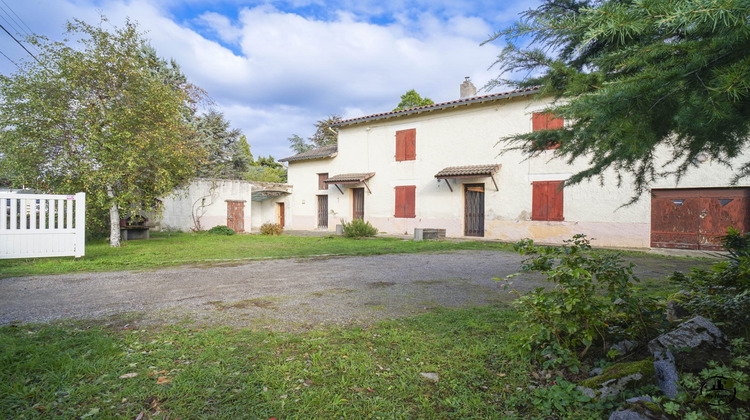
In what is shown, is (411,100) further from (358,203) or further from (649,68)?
(649,68)

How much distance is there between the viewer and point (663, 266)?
7.54 metres

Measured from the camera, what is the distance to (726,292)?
2.92 metres

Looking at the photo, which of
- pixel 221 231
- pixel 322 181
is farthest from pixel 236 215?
pixel 322 181

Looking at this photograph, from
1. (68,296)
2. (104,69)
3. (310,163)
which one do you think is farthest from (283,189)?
(68,296)

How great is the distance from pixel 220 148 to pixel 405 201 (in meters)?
17.7

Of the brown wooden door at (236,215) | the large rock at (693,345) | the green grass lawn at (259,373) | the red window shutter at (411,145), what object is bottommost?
the green grass lawn at (259,373)

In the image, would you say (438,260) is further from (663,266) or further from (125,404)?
(125,404)

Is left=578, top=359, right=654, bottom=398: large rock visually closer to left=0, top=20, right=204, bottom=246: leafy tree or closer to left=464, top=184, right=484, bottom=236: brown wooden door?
left=0, top=20, right=204, bottom=246: leafy tree

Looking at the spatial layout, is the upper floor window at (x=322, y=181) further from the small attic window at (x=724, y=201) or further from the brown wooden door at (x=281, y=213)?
the small attic window at (x=724, y=201)

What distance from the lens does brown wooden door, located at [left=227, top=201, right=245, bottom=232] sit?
59.9ft

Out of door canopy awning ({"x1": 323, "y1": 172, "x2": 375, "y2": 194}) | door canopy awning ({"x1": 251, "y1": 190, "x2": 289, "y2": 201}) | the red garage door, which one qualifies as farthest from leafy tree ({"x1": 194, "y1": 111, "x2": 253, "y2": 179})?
the red garage door

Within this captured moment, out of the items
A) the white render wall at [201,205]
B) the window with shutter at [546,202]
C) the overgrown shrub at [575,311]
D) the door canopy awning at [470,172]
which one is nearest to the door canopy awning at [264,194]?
the white render wall at [201,205]

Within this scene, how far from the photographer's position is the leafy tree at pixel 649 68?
1.67 meters

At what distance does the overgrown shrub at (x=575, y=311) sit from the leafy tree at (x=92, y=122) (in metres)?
9.35
